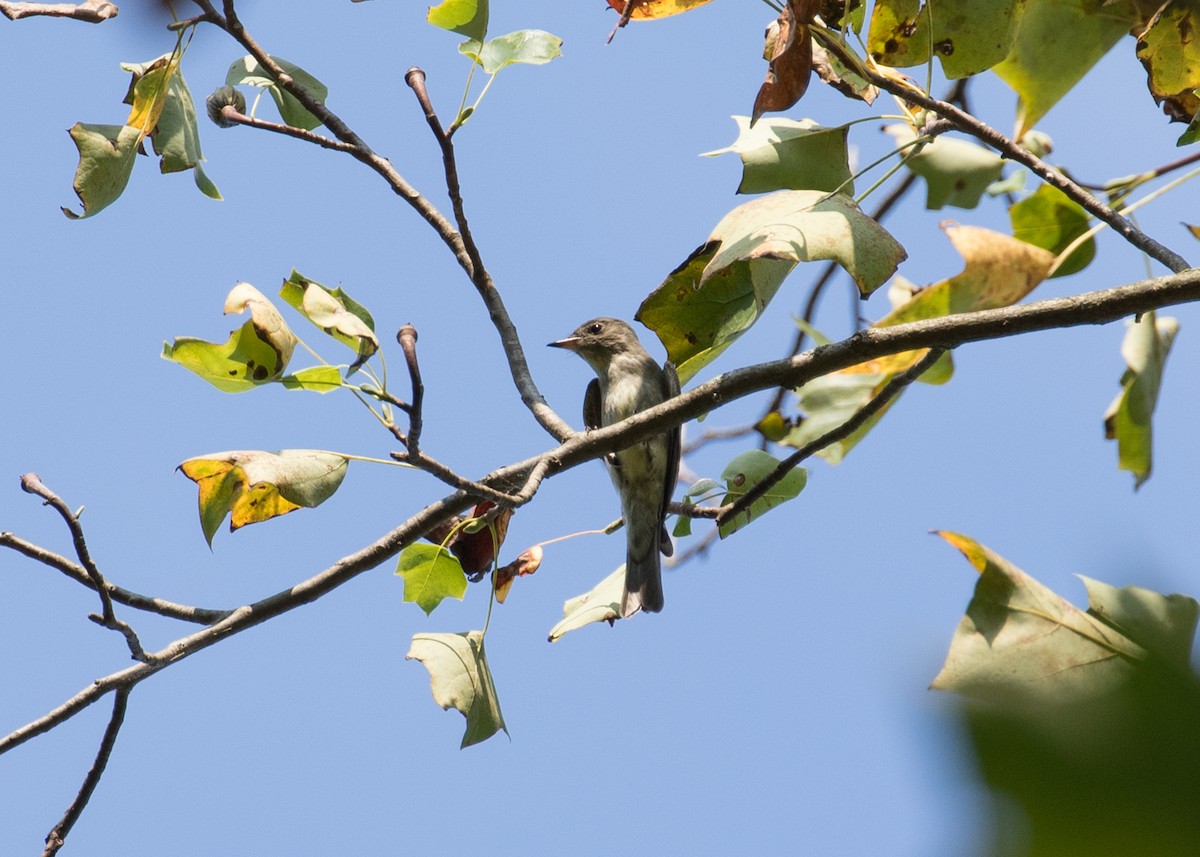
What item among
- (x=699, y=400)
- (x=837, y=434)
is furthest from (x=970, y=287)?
(x=699, y=400)

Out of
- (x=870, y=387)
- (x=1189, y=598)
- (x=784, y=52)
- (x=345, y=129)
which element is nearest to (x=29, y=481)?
(x=345, y=129)

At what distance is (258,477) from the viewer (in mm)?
2830

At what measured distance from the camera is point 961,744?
452 millimetres

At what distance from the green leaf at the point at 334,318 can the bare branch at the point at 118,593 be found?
76 cm

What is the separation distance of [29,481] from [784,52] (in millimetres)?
2021

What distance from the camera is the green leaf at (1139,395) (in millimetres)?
3807

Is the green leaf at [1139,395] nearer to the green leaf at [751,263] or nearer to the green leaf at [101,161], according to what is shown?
the green leaf at [751,263]

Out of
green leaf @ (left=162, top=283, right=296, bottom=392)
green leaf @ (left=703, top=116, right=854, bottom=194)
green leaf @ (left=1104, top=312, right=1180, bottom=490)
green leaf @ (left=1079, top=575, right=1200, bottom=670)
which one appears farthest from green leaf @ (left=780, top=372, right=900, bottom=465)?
green leaf @ (left=1079, top=575, right=1200, bottom=670)

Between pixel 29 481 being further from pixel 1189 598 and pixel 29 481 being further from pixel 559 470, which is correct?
pixel 1189 598

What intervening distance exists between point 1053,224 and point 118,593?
2.92 meters

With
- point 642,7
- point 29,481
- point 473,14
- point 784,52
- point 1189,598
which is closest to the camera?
point 1189,598

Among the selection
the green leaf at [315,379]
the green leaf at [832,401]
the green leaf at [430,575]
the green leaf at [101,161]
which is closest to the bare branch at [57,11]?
the green leaf at [101,161]

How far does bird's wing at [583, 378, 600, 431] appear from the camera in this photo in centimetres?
673

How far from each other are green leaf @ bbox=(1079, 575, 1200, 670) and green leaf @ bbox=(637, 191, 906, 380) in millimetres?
1823
